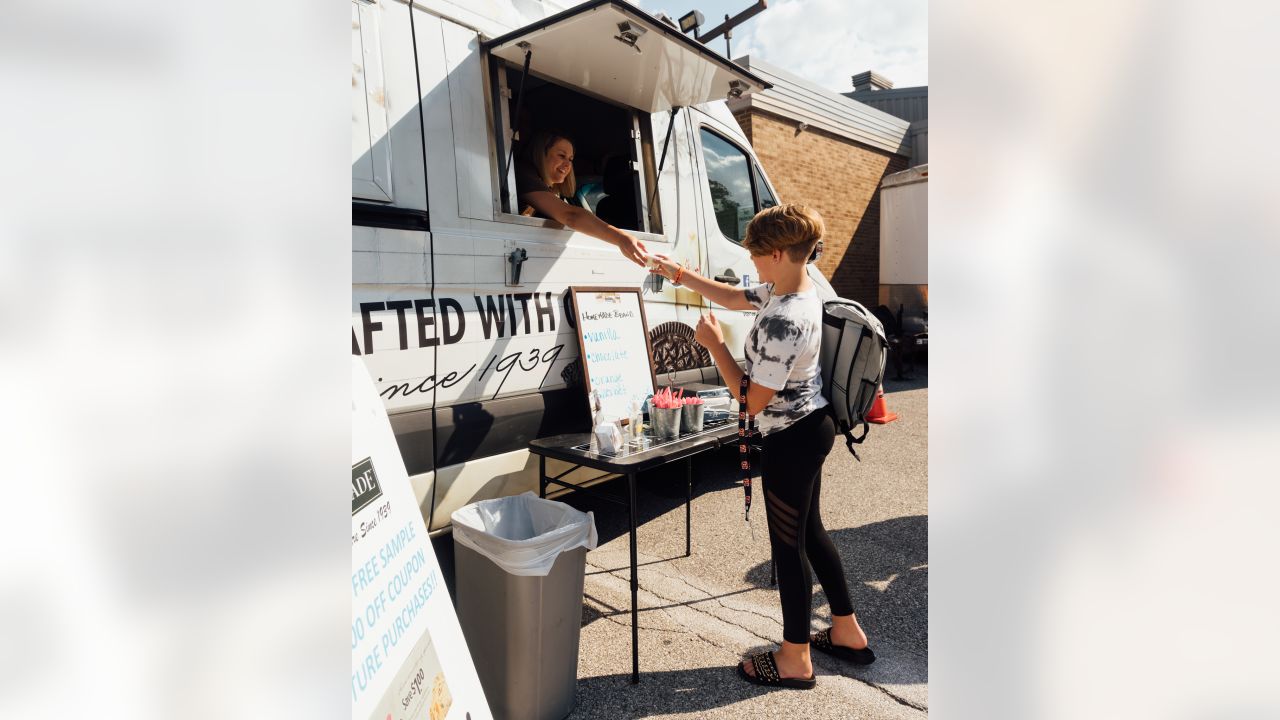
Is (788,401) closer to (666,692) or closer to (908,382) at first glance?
(666,692)

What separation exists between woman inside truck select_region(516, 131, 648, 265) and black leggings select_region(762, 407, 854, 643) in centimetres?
139

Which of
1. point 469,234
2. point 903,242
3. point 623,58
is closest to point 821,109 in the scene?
point 903,242

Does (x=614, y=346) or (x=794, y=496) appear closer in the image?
(x=794, y=496)

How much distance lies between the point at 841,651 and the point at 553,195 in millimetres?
2537

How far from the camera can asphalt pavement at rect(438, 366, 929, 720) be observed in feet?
7.77

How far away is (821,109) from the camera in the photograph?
11852 millimetres

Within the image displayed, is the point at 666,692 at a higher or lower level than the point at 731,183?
lower

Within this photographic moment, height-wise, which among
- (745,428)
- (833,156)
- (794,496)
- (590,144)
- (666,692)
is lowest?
(666,692)

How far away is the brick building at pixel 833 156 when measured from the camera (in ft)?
35.4

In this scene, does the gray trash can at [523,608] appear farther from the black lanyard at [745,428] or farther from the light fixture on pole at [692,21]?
the light fixture on pole at [692,21]

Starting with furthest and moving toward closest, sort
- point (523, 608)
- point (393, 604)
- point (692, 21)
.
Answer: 1. point (692, 21)
2. point (523, 608)
3. point (393, 604)
